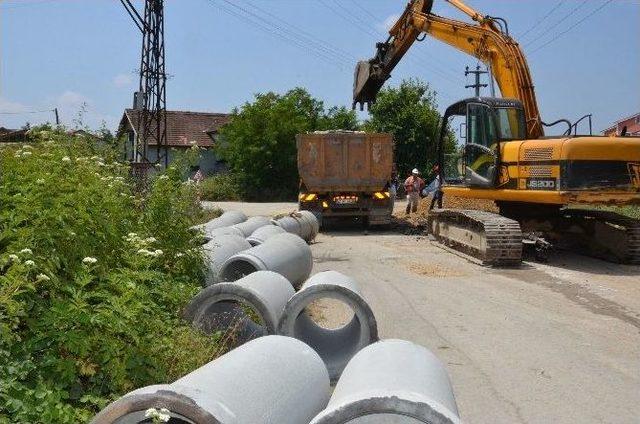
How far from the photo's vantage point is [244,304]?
21.5 feet

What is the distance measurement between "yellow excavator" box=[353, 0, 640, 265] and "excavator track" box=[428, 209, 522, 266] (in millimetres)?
17

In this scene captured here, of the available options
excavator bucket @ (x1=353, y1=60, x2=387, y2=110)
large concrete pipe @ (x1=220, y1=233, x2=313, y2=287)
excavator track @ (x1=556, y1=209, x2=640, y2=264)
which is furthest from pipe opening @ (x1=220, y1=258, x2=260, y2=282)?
excavator bucket @ (x1=353, y1=60, x2=387, y2=110)

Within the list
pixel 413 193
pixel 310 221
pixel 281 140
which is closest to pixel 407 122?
pixel 281 140

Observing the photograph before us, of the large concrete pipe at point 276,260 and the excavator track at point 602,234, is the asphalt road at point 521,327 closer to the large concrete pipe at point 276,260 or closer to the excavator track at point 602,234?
the excavator track at point 602,234

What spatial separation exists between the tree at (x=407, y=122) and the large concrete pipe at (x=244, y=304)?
3340cm

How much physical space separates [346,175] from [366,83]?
9.02 ft

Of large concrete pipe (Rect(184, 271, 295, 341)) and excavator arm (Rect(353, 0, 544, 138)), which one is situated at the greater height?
excavator arm (Rect(353, 0, 544, 138))

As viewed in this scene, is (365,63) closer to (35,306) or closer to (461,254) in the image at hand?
(461,254)

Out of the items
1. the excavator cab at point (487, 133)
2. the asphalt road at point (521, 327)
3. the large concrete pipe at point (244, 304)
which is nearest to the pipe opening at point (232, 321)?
the large concrete pipe at point (244, 304)

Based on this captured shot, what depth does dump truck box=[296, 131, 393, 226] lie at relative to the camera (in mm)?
19109

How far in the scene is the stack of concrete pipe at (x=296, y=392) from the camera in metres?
3.14

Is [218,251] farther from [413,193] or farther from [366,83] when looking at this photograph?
[413,193]

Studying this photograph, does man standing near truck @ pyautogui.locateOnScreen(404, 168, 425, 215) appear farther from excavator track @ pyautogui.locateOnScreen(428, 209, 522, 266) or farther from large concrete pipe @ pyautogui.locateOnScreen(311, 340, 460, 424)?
large concrete pipe @ pyautogui.locateOnScreen(311, 340, 460, 424)

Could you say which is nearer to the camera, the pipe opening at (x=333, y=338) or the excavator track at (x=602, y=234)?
the pipe opening at (x=333, y=338)
